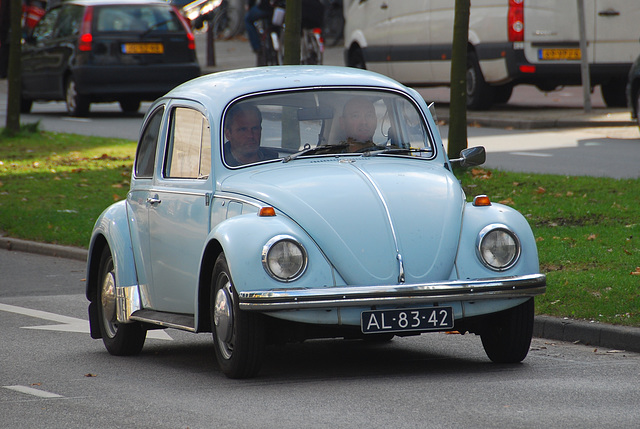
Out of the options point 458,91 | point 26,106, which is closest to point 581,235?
point 458,91

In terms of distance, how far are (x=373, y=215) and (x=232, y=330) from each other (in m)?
0.92

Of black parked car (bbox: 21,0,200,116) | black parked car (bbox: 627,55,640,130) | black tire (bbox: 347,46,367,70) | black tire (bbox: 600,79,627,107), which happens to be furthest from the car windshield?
black tire (bbox: 347,46,367,70)

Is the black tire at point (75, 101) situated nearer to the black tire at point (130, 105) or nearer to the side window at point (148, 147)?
the black tire at point (130, 105)

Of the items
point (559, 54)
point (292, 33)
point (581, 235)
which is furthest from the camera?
point (559, 54)

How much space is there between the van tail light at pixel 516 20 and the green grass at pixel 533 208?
644 cm

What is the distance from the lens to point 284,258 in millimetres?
6367

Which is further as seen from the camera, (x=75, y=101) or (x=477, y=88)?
(x=75, y=101)

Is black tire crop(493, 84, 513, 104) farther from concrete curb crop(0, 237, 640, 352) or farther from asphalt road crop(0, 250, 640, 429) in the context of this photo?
asphalt road crop(0, 250, 640, 429)

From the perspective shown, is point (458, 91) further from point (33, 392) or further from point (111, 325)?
point (33, 392)

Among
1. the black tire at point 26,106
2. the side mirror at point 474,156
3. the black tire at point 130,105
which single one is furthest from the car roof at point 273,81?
the black tire at point 26,106

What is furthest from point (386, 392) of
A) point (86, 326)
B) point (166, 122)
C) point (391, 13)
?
point (391, 13)

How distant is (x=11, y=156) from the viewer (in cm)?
1812

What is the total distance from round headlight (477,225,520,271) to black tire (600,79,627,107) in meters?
16.4

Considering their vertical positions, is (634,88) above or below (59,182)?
above
